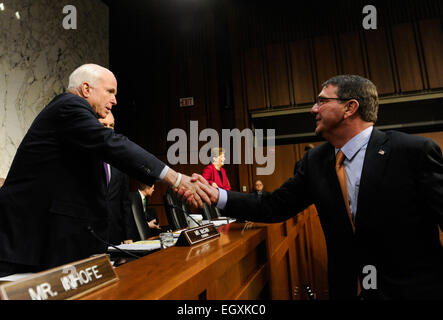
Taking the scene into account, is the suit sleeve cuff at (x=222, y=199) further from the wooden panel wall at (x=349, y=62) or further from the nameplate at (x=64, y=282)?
the wooden panel wall at (x=349, y=62)

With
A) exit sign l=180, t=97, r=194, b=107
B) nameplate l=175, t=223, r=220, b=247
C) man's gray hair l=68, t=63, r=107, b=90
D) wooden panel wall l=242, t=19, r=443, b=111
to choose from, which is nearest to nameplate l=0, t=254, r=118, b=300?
nameplate l=175, t=223, r=220, b=247

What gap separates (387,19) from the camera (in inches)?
221

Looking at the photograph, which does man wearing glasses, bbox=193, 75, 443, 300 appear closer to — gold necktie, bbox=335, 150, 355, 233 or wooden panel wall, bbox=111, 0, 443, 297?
gold necktie, bbox=335, 150, 355, 233

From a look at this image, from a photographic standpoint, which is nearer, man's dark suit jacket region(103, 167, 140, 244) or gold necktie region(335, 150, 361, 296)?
gold necktie region(335, 150, 361, 296)

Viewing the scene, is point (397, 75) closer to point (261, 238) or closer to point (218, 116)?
point (218, 116)

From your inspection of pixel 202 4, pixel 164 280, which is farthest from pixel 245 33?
pixel 164 280

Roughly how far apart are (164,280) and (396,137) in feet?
3.52

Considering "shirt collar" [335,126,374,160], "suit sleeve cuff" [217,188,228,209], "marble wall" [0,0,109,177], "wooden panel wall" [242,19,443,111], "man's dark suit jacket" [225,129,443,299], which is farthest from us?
"wooden panel wall" [242,19,443,111]

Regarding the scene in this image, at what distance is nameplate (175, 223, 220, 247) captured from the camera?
3.61 ft

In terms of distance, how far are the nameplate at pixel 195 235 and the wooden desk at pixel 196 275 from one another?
0.04 m

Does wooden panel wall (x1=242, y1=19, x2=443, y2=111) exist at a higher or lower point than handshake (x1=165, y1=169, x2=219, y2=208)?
higher

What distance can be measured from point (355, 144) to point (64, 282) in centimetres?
121

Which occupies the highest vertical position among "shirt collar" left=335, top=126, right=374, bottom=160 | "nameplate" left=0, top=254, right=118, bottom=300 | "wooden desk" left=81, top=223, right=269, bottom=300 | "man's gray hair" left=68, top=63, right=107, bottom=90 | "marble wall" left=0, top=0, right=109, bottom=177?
"marble wall" left=0, top=0, right=109, bottom=177

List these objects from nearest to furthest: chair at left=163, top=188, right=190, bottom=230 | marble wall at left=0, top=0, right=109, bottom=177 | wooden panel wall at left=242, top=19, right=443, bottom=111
Answer: chair at left=163, top=188, right=190, bottom=230 → marble wall at left=0, top=0, right=109, bottom=177 → wooden panel wall at left=242, top=19, right=443, bottom=111
